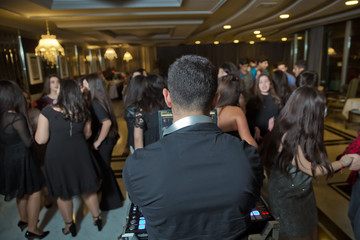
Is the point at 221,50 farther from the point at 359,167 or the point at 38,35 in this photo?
the point at 359,167

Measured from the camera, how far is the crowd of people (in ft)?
2.37

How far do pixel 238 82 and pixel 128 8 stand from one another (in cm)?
295

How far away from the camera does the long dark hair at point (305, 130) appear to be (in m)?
1.52

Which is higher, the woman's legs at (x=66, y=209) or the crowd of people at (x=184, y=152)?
the crowd of people at (x=184, y=152)

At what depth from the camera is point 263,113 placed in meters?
2.83

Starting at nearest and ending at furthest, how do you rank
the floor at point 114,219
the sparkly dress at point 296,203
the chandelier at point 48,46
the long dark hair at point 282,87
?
the sparkly dress at point 296,203, the floor at point 114,219, the long dark hair at point 282,87, the chandelier at point 48,46

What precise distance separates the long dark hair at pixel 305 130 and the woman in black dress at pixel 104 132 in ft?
5.29

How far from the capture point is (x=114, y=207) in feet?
9.09

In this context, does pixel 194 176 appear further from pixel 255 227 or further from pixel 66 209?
pixel 66 209

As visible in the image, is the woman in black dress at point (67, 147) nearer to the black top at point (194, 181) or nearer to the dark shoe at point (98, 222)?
the dark shoe at point (98, 222)

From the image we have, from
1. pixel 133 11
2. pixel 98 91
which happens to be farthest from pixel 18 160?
pixel 133 11

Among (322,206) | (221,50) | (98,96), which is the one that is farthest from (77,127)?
(221,50)

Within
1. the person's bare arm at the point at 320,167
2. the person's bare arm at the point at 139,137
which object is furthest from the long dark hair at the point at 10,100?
the person's bare arm at the point at 320,167

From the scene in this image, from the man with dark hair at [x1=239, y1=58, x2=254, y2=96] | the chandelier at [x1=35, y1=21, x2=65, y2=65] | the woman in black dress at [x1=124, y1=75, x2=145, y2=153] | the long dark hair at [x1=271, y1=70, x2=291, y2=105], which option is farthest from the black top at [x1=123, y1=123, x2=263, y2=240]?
the chandelier at [x1=35, y1=21, x2=65, y2=65]
